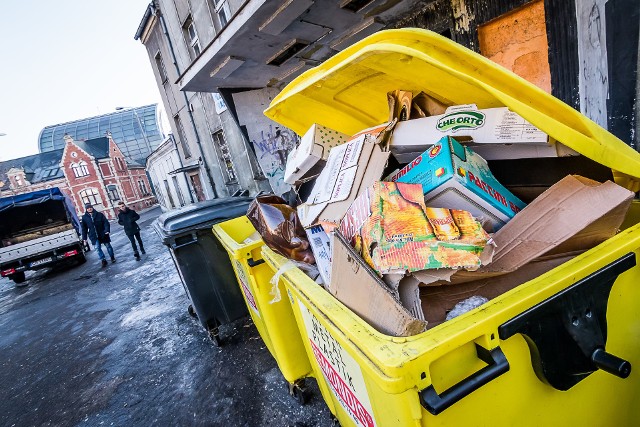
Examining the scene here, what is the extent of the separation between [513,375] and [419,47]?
3.52 ft

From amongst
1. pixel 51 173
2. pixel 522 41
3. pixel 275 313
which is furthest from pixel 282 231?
pixel 51 173

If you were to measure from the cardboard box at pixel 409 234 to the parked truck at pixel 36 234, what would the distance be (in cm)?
1146

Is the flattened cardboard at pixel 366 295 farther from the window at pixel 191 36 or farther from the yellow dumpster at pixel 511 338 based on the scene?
the window at pixel 191 36

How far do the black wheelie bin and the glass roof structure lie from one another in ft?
175

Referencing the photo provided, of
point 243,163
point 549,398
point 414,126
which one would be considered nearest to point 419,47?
point 414,126

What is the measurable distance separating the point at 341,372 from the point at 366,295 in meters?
0.51

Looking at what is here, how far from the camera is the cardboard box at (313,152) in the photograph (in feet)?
5.84

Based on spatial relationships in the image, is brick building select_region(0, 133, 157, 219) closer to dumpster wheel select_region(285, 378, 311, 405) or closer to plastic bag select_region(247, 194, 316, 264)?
dumpster wheel select_region(285, 378, 311, 405)

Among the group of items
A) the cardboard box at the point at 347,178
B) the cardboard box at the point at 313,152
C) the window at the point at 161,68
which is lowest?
the cardboard box at the point at 347,178

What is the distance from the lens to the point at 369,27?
4.33 metres

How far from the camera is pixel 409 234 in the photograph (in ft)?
3.05

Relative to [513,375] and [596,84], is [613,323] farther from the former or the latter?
[596,84]

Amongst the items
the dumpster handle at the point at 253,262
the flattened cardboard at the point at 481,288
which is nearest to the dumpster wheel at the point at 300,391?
the dumpster handle at the point at 253,262

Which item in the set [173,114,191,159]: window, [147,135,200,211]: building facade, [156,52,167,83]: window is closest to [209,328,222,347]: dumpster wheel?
[147,135,200,211]: building facade
